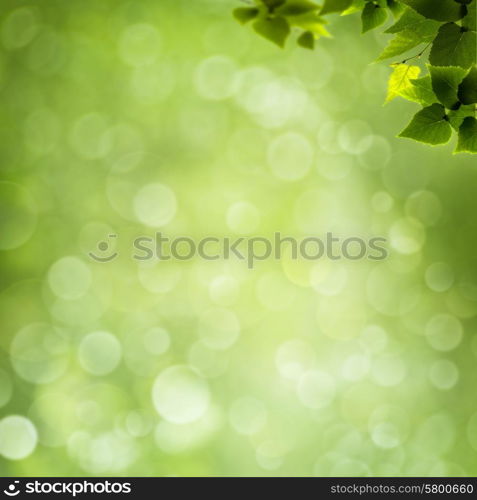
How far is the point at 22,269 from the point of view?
2.24 meters

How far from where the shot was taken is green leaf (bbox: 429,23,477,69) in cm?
38

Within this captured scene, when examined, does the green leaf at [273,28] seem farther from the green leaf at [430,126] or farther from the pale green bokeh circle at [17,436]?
the pale green bokeh circle at [17,436]

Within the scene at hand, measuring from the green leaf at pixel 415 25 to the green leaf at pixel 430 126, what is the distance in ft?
0.20

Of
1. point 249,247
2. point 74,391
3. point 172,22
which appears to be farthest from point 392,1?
point 172,22

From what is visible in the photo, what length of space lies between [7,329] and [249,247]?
1.05 meters

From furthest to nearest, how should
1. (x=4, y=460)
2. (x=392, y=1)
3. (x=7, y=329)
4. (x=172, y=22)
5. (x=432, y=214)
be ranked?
(x=172, y=22) → (x=432, y=214) → (x=7, y=329) → (x=4, y=460) → (x=392, y=1)

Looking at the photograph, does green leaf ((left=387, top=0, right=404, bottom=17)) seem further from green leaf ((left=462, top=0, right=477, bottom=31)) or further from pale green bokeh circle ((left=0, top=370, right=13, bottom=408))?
pale green bokeh circle ((left=0, top=370, right=13, bottom=408))

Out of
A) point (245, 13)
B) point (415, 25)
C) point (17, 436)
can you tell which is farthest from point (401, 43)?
point (17, 436)

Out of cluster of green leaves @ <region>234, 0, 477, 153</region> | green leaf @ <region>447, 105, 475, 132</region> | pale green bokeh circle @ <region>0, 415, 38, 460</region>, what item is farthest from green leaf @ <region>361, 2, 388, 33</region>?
→ pale green bokeh circle @ <region>0, 415, 38, 460</region>

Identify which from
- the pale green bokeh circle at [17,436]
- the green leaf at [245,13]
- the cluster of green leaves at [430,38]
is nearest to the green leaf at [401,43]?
the cluster of green leaves at [430,38]

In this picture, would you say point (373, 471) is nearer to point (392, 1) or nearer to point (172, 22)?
point (392, 1)

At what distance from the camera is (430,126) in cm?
39

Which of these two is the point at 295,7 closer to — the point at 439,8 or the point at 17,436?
the point at 439,8

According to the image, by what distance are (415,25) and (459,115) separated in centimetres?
8
